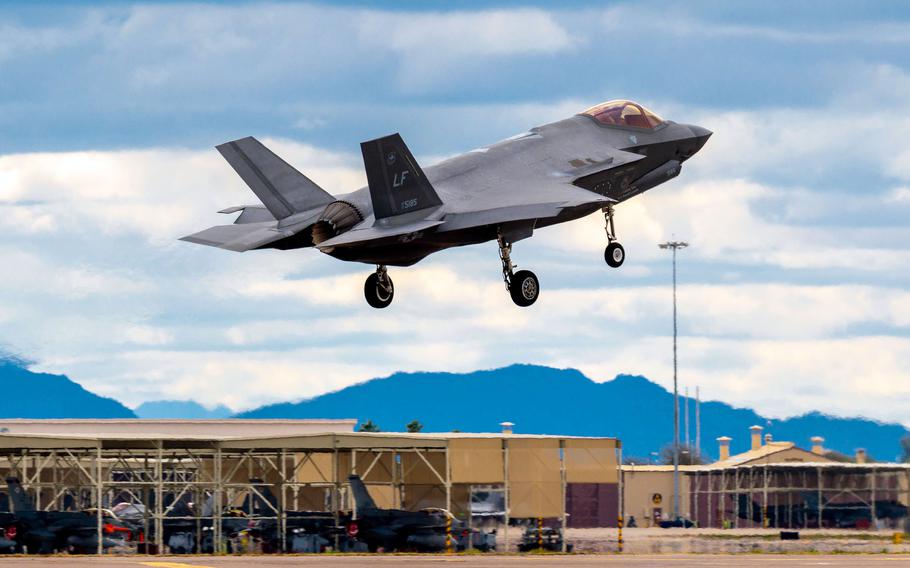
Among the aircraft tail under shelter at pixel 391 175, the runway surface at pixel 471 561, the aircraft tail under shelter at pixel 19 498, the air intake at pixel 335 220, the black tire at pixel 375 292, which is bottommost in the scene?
the runway surface at pixel 471 561

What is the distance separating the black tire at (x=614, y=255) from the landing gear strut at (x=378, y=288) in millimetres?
6890

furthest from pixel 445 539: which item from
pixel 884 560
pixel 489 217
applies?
pixel 489 217

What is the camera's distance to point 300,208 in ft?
129

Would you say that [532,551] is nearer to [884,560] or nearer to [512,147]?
[884,560]

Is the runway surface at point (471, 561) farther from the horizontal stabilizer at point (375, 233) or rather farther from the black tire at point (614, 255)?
the horizontal stabilizer at point (375, 233)

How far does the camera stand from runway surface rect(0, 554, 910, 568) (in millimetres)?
47719

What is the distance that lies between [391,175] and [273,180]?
3647mm

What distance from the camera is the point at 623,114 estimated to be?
46.0m

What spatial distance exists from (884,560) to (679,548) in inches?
584

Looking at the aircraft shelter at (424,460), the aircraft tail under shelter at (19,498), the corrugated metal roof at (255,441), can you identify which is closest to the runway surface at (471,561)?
the aircraft shelter at (424,460)

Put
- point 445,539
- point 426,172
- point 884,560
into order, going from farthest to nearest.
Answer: point 445,539 → point 884,560 → point 426,172

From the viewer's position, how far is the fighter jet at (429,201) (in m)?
37.9

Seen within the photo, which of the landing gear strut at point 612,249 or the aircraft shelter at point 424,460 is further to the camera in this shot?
the aircraft shelter at point 424,460

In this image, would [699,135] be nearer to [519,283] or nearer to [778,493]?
[519,283]
